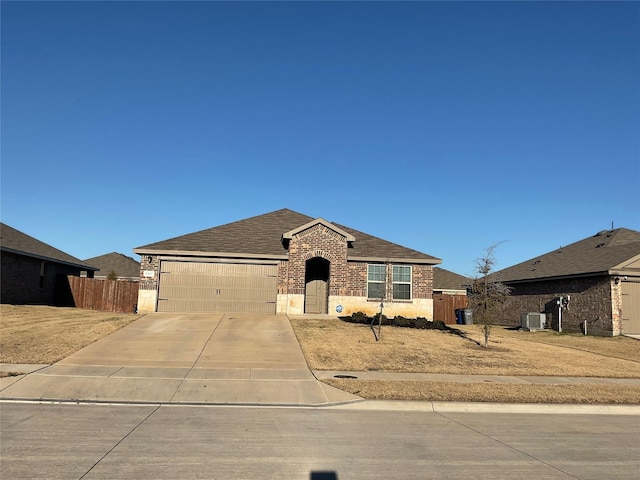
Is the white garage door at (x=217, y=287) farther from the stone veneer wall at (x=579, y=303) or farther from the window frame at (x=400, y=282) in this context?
the stone veneer wall at (x=579, y=303)

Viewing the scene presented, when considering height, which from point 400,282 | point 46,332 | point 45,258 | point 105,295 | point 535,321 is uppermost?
point 45,258

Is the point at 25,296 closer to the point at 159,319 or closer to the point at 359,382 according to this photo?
the point at 159,319

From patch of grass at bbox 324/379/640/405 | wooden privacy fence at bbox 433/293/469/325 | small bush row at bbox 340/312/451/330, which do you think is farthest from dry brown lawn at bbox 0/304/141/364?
wooden privacy fence at bbox 433/293/469/325

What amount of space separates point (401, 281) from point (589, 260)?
10.9m

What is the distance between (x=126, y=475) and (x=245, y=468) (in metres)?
1.28

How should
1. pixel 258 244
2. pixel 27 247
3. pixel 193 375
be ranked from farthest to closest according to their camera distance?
pixel 27 247, pixel 258 244, pixel 193 375

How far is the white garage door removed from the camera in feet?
73.2

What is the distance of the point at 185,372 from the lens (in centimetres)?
1127

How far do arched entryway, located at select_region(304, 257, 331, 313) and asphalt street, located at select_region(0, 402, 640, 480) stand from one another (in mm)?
15281

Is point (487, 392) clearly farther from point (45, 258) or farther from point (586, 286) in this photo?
point (45, 258)

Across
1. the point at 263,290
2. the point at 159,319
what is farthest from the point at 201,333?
the point at 263,290

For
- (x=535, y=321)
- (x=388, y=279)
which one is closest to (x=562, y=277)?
(x=535, y=321)

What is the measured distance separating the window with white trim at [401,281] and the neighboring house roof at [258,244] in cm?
57

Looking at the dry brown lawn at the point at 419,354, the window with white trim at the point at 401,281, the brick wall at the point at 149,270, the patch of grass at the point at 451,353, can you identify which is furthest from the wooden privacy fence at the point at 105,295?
the window with white trim at the point at 401,281
